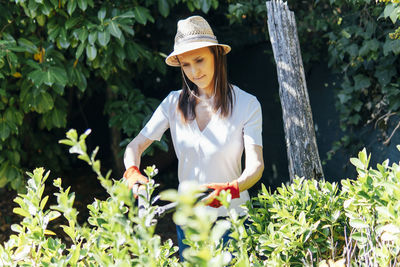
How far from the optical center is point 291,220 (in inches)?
67.1

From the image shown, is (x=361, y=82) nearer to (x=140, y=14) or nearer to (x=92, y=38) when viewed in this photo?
(x=140, y=14)

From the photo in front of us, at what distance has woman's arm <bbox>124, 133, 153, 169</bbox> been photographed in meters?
2.24

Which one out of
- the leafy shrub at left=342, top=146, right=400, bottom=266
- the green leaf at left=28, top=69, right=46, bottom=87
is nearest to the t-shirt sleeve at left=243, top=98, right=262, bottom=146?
the leafy shrub at left=342, top=146, right=400, bottom=266

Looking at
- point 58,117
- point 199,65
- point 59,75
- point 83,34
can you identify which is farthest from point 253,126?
point 58,117

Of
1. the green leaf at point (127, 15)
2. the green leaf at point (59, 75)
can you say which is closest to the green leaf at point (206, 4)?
the green leaf at point (127, 15)

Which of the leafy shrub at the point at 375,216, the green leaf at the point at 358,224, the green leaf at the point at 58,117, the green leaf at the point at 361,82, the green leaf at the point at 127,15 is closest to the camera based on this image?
the leafy shrub at the point at 375,216

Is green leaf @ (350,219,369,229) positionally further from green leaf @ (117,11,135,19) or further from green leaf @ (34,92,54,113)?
green leaf @ (34,92,54,113)

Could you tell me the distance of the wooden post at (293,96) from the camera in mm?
2740

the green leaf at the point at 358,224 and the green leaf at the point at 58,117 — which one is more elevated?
the green leaf at the point at 58,117

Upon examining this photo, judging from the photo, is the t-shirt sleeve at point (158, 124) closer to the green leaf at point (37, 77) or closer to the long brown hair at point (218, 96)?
the long brown hair at point (218, 96)

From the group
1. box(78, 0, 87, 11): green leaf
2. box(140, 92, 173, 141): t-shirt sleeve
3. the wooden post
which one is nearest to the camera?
box(140, 92, 173, 141): t-shirt sleeve

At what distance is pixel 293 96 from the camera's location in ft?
9.11

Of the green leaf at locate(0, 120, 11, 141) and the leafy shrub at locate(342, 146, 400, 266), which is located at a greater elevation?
the green leaf at locate(0, 120, 11, 141)

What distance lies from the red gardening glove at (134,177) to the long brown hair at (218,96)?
0.36 m
